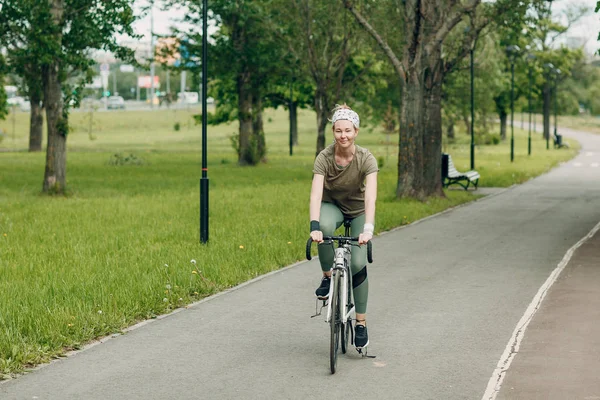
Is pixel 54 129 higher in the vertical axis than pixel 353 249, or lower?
higher

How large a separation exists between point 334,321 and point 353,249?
68 cm

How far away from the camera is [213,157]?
4800cm

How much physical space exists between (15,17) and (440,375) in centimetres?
1870

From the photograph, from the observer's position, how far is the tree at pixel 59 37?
72.8 ft

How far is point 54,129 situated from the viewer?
23.9 m

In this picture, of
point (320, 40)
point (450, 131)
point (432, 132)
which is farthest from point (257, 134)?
point (450, 131)

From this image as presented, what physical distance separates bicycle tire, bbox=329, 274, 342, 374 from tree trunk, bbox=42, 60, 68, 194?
18054mm

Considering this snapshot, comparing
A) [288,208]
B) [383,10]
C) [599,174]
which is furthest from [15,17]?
[599,174]

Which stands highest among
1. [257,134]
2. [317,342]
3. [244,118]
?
[244,118]

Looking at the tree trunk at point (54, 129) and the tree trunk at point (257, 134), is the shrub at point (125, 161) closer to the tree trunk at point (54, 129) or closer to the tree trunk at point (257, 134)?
the tree trunk at point (257, 134)

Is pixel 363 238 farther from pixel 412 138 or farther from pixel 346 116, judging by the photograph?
pixel 412 138

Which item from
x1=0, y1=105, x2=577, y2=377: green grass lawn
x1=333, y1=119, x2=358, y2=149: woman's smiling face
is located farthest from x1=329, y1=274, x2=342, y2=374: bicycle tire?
x1=0, y1=105, x2=577, y2=377: green grass lawn

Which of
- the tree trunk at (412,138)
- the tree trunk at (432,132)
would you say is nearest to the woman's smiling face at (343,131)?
the tree trunk at (412,138)

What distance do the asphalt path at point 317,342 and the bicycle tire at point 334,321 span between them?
0.14 metres
